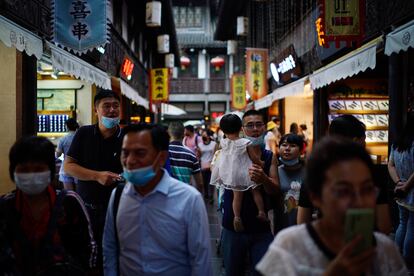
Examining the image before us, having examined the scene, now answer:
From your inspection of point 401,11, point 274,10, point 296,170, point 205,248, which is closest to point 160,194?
point 205,248

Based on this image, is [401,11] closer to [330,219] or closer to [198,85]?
[330,219]

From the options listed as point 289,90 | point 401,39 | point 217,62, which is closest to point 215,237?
point 401,39

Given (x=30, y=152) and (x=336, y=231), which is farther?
(x=30, y=152)

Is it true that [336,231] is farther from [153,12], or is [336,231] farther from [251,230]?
[153,12]

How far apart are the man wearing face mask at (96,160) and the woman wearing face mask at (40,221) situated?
1.33m

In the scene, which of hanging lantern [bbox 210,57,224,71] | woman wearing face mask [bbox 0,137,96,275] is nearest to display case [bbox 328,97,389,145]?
woman wearing face mask [bbox 0,137,96,275]

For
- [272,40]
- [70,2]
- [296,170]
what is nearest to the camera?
[296,170]

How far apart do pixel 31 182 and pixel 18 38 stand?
4.37m

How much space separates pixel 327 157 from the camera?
1.91m

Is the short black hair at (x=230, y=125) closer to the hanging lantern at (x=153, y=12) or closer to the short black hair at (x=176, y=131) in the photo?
the short black hair at (x=176, y=131)

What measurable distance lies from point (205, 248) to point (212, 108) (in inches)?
1542

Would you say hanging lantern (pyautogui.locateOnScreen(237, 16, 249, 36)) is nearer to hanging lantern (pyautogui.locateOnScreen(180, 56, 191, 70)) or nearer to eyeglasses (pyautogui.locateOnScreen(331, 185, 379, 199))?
hanging lantern (pyautogui.locateOnScreen(180, 56, 191, 70))

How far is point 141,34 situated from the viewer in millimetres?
25125

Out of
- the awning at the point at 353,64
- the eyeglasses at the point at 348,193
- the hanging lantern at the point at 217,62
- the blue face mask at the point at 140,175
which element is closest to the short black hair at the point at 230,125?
the blue face mask at the point at 140,175
